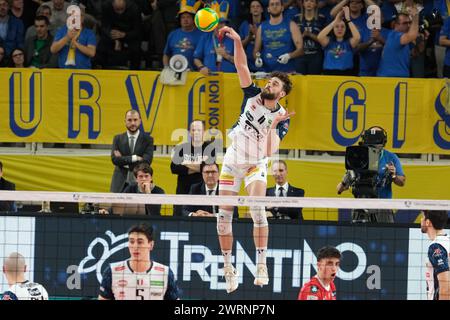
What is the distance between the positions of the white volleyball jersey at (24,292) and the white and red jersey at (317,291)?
3.17 meters

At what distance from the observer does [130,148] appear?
63.6 ft

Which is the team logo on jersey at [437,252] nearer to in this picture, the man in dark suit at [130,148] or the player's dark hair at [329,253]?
the player's dark hair at [329,253]

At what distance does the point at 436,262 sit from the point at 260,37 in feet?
25.0

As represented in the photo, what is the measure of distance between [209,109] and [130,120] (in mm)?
A: 2107

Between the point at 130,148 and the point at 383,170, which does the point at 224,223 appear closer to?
the point at 383,170

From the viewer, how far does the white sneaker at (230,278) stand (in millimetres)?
15273

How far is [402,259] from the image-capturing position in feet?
52.6

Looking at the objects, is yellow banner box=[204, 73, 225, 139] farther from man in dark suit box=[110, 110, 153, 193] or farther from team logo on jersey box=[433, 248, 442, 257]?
team logo on jersey box=[433, 248, 442, 257]

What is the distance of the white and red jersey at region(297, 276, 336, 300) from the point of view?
48.5 feet

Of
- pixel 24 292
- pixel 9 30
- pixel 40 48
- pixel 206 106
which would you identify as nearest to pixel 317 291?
pixel 24 292

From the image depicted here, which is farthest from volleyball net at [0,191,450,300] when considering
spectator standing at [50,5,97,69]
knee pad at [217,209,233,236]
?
spectator standing at [50,5,97,69]

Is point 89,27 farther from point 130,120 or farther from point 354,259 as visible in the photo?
point 354,259

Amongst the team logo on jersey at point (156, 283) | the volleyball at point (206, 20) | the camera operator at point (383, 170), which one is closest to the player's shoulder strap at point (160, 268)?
the team logo on jersey at point (156, 283)
